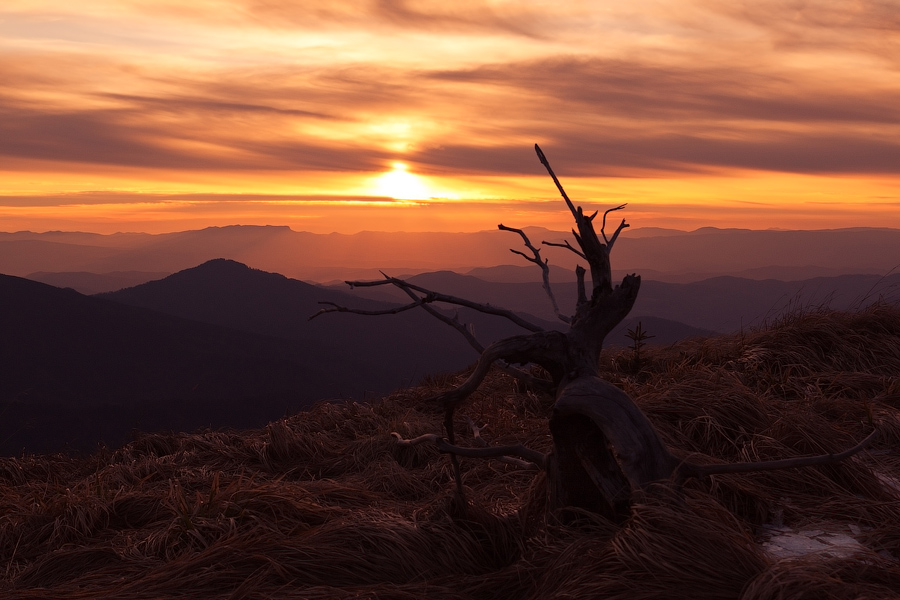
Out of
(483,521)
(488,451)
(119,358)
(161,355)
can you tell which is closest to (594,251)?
(488,451)

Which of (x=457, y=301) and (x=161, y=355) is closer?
(x=457, y=301)

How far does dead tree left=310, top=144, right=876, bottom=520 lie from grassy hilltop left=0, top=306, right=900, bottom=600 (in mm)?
180

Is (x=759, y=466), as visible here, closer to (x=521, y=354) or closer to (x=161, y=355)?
(x=521, y=354)

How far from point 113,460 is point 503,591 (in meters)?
6.87

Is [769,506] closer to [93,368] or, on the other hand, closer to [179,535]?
[179,535]

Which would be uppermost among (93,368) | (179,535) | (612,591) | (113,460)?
(612,591)

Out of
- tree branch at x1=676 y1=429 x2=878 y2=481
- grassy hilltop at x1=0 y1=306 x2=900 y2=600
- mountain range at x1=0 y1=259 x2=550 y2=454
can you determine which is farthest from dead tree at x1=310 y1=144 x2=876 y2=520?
mountain range at x1=0 y1=259 x2=550 y2=454

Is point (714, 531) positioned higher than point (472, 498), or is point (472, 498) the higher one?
point (714, 531)

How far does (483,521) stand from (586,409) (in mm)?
1053

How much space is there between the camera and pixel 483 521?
427 cm

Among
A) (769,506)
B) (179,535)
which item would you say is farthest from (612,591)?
(179,535)

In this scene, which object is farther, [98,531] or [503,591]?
[98,531]

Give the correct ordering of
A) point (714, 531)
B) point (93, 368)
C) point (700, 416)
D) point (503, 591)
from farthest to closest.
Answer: point (93, 368)
point (700, 416)
point (503, 591)
point (714, 531)

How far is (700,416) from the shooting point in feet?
19.3
